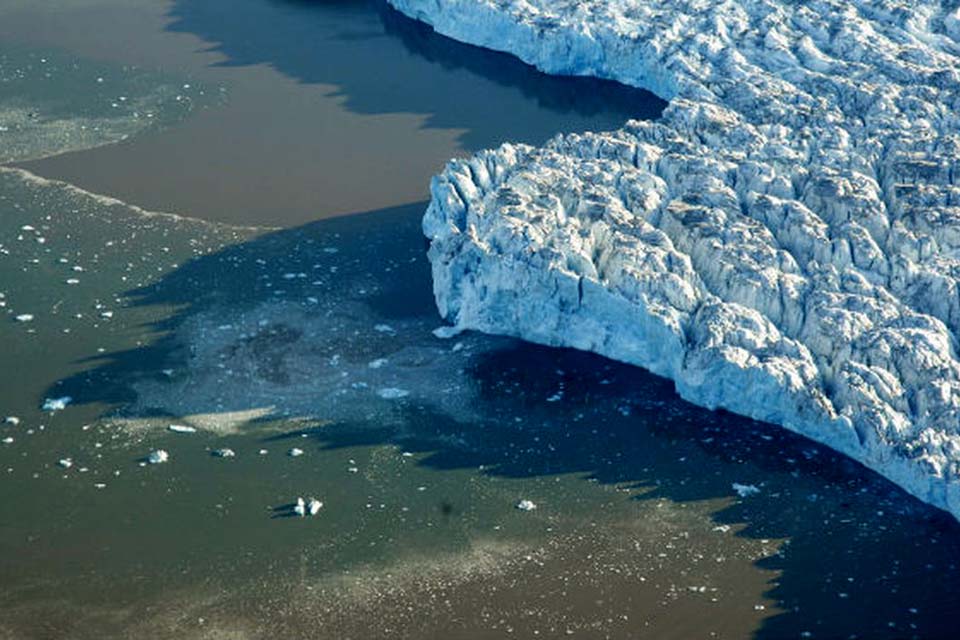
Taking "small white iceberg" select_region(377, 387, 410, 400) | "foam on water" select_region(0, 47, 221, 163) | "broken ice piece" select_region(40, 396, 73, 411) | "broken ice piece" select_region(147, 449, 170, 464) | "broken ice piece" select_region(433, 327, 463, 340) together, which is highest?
"foam on water" select_region(0, 47, 221, 163)

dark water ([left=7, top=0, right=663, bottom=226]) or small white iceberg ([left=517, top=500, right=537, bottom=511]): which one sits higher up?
dark water ([left=7, top=0, right=663, bottom=226])

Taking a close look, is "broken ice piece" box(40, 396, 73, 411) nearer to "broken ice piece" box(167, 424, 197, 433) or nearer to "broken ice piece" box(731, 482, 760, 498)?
"broken ice piece" box(167, 424, 197, 433)

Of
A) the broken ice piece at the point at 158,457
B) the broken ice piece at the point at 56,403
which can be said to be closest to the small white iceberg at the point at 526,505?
the broken ice piece at the point at 158,457

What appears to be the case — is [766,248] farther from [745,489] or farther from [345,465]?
[345,465]

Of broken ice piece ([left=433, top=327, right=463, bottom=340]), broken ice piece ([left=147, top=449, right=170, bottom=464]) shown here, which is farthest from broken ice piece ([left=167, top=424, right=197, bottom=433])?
broken ice piece ([left=433, top=327, right=463, bottom=340])

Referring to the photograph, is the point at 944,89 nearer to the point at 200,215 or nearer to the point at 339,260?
the point at 339,260

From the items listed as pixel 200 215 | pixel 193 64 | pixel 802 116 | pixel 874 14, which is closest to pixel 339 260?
pixel 200 215

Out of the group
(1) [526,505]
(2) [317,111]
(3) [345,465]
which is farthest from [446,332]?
(2) [317,111]

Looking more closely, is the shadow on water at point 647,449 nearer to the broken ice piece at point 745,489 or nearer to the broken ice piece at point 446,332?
the broken ice piece at point 745,489
